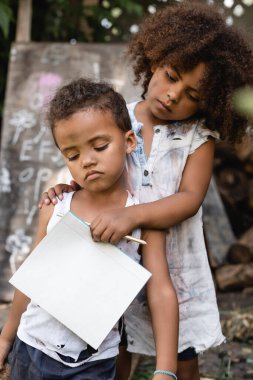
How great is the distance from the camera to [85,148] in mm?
1689

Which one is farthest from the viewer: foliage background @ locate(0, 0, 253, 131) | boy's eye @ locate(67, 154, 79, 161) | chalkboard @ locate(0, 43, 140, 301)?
foliage background @ locate(0, 0, 253, 131)

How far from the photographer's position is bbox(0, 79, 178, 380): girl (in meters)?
1.68

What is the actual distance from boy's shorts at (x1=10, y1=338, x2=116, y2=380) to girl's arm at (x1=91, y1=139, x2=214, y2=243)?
1.22 feet

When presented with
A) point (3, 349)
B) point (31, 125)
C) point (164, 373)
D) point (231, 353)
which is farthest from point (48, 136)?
Answer: point (164, 373)

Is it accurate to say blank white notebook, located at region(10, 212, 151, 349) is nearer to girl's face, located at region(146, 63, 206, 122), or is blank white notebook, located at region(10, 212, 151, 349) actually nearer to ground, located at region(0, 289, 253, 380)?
girl's face, located at region(146, 63, 206, 122)

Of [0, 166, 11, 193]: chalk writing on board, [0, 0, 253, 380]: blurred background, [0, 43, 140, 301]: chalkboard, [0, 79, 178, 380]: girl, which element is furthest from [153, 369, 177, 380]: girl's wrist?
[0, 166, 11, 193]: chalk writing on board

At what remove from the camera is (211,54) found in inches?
77.3

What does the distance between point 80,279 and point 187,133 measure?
638mm

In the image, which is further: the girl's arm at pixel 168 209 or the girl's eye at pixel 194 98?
the girl's eye at pixel 194 98

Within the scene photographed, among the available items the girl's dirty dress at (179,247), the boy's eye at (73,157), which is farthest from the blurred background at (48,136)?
the boy's eye at (73,157)

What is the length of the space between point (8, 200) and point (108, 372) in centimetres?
264

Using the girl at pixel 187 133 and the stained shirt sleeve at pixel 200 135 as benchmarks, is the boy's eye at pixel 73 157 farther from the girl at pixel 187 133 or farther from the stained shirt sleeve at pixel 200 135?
the stained shirt sleeve at pixel 200 135

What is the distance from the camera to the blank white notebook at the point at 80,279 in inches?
64.7

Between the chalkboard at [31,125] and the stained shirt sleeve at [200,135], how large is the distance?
2.07m
